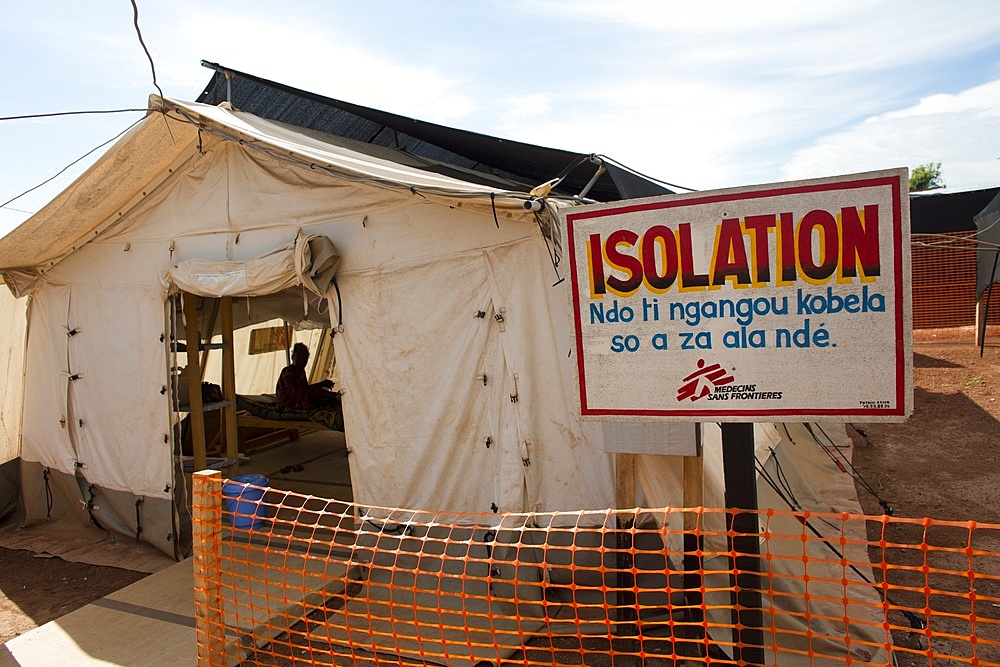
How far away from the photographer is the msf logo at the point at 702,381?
2355 millimetres

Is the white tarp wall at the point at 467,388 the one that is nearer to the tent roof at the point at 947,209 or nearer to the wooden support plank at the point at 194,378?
the wooden support plank at the point at 194,378

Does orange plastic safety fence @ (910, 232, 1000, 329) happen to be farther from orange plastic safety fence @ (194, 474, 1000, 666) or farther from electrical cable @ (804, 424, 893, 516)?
orange plastic safety fence @ (194, 474, 1000, 666)

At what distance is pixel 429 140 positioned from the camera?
6.89 m

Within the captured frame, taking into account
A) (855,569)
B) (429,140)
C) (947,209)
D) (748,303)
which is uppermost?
(947,209)

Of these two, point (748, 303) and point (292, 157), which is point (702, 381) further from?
point (292, 157)

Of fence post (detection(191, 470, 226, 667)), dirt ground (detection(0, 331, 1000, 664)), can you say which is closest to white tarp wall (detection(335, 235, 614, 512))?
fence post (detection(191, 470, 226, 667))

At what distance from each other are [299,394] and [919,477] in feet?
23.5

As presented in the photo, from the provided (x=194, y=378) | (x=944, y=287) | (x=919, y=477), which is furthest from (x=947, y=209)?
(x=194, y=378)

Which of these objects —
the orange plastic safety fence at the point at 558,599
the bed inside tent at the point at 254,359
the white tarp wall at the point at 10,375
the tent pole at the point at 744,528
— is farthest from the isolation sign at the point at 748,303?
the white tarp wall at the point at 10,375

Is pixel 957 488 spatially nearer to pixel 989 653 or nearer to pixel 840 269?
pixel 989 653

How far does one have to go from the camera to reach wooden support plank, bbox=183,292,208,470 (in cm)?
596

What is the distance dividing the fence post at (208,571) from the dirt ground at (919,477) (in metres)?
2.34

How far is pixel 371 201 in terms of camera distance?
15.4ft

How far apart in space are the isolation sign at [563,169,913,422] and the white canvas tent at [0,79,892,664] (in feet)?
3.87
